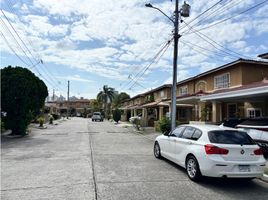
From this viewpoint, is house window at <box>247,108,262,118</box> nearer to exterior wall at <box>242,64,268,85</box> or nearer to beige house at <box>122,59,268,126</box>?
beige house at <box>122,59,268,126</box>

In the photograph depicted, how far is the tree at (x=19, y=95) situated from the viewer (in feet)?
70.0

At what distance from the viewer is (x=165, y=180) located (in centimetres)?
845

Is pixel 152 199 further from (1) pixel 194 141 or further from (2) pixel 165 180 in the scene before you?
(1) pixel 194 141

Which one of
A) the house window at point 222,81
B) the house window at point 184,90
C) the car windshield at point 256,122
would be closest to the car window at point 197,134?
the car windshield at point 256,122

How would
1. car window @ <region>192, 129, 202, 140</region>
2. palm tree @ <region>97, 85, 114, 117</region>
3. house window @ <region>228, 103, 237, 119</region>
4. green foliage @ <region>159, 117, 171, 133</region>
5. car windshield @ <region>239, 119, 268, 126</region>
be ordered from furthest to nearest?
1. palm tree @ <region>97, 85, 114, 117</region>
2. house window @ <region>228, 103, 237, 119</region>
3. green foliage @ <region>159, 117, 171, 133</region>
4. car windshield @ <region>239, 119, 268, 126</region>
5. car window @ <region>192, 129, 202, 140</region>

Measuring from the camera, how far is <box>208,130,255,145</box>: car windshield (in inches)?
326

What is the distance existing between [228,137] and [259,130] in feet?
15.2

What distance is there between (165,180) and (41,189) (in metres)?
3.20

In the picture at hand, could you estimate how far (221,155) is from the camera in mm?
7938

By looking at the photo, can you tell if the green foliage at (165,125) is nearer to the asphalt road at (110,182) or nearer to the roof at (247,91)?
the roof at (247,91)

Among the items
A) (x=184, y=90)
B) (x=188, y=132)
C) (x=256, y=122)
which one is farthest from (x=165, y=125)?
(x=188, y=132)

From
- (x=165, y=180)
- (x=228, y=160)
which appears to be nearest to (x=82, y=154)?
(x=165, y=180)

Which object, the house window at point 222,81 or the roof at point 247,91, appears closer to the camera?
the roof at point 247,91

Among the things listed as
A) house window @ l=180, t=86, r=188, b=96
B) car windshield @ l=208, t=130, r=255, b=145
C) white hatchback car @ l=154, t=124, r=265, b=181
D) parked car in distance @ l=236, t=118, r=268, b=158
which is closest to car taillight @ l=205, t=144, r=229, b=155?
white hatchback car @ l=154, t=124, r=265, b=181
